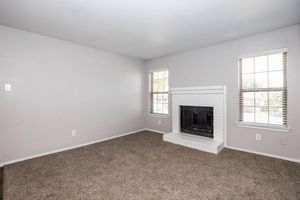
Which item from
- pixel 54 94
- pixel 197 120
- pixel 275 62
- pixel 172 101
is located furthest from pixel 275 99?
pixel 54 94

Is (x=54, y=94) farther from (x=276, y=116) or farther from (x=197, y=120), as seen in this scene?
(x=276, y=116)

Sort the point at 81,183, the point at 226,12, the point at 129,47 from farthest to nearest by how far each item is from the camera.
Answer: the point at 129,47 < the point at 226,12 < the point at 81,183

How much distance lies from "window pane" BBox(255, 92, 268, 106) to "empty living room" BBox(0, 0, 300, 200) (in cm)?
2

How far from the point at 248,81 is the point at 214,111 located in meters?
0.96

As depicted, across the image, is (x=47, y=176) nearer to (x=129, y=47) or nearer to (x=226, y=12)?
(x=129, y=47)

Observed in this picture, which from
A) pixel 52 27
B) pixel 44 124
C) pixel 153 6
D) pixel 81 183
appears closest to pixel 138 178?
pixel 81 183

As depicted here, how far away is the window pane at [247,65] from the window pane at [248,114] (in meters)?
0.82

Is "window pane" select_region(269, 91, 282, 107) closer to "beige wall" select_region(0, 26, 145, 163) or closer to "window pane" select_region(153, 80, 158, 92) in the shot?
"window pane" select_region(153, 80, 158, 92)

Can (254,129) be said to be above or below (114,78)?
below

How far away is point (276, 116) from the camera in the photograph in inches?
111

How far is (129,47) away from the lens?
373cm

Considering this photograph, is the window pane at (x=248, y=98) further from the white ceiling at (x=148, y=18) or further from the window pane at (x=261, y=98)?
the white ceiling at (x=148, y=18)

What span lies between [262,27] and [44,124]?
15.2 feet

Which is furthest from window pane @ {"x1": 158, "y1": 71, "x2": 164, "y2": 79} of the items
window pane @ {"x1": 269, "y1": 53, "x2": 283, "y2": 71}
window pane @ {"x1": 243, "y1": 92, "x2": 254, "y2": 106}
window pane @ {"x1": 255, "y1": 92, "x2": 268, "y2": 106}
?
window pane @ {"x1": 269, "y1": 53, "x2": 283, "y2": 71}
